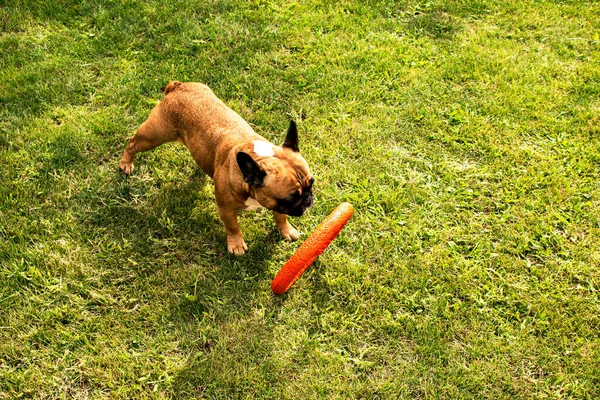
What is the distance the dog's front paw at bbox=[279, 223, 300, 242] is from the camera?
478cm

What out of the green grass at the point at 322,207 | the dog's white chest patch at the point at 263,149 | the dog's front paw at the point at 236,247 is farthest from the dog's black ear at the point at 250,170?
the green grass at the point at 322,207

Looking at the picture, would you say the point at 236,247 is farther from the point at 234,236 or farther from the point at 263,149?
the point at 263,149

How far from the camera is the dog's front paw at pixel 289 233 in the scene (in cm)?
478

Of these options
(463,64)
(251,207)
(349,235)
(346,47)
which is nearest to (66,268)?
(251,207)

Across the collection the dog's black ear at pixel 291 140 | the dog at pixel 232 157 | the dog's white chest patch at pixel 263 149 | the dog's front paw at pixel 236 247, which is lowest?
the dog's front paw at pixel 236 247

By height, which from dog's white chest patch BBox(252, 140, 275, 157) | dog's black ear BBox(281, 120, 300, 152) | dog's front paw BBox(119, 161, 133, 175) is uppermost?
dog's black ear BBox(281, 120, 300, 152)

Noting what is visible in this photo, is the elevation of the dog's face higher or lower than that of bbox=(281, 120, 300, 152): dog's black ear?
lower

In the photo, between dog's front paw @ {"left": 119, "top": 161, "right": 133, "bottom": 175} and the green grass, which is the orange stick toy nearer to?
the green grass

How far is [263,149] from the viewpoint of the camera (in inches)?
156

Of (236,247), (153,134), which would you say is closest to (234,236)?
(236,247)

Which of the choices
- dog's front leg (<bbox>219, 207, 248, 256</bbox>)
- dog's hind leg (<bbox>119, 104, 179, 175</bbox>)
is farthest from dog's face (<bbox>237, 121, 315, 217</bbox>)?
dog's hind leg (<bbox>119, 104, 179, 175</bbox>)

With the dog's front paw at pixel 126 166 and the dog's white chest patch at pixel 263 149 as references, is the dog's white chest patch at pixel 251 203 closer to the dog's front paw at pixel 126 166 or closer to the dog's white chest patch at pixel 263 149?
the dog's white chest patch at pixel 263 149

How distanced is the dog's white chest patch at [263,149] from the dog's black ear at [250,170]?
10.1 inches

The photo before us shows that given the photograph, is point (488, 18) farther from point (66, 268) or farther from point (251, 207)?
point (66, 268)
